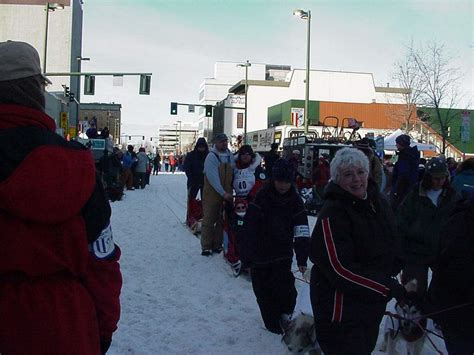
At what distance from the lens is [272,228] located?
5523 millimetres

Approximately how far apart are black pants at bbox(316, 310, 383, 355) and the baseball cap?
2.20 metres

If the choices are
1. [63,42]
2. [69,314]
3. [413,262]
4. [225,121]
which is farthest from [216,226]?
[225,121]

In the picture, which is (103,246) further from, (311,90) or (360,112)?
(311,90)

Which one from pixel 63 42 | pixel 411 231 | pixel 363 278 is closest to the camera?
pixel 363 278

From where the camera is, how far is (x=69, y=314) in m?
1.87

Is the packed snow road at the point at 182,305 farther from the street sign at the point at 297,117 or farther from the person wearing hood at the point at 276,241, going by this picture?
the street sign at the point at 297,117

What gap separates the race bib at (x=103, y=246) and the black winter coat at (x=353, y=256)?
5.12ft

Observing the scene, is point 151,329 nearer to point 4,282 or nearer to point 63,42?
point 4,282

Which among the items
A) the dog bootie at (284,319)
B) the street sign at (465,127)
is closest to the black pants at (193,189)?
the street sign at (465,127)

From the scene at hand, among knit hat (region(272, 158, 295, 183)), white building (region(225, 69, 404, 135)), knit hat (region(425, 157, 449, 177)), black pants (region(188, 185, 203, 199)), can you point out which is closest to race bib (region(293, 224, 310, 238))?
knit hat (region(272, 158, 295, 183))

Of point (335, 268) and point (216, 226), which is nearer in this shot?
point (335, 268)

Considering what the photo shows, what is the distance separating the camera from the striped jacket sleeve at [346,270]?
10.6 feet

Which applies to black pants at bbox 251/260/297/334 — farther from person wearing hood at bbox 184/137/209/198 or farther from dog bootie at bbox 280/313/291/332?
person wearing hood at bbox 184/137/209/198

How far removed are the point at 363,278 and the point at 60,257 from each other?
1880mm
